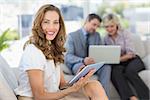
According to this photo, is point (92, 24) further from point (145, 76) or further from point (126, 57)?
point (145, 76)

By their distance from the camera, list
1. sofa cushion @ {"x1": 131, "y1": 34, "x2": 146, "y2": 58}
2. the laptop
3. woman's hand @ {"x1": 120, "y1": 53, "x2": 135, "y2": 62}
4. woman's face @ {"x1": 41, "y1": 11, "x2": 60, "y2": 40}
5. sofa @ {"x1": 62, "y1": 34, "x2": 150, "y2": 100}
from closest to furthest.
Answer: woman's face @ {"x1": 41, "y1": 11, "x2": 60, "y2": 40}, the laptop, sofa @ {"x1": 62, "y1": 34, "x2": 150, "y2": 100}, woman's hand @ {"x1": 120, "y1": 53, "x2": 135, "y2": 62}, sofa cushion @ {"x1": 131, "y1": 34, "x2": 146, "y2": 58}

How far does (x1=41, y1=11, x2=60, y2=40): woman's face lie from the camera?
2.07 m

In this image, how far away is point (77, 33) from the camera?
3.59 metres

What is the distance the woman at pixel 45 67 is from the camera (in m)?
1.96

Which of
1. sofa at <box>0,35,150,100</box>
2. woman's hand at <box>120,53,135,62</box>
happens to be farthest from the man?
woman's hand at <box>120,53,135,62</box>

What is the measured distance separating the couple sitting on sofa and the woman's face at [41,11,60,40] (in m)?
1.24

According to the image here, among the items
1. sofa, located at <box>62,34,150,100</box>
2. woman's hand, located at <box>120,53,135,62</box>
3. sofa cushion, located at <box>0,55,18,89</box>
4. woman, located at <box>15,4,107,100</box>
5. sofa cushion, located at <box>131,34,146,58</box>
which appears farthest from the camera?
sofa cushion, located at <box>131,34,146,58</box>

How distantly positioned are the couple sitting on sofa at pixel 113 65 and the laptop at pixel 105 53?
0.22ft

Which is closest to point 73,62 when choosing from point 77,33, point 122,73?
point 77,33

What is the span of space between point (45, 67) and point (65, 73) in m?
1.51

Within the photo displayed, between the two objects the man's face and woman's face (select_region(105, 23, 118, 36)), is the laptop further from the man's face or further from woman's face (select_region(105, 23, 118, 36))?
woman's face (select_region(105, 23, 118, 36))

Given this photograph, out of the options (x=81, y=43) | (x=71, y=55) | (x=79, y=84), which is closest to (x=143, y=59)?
(x=81, y=43)

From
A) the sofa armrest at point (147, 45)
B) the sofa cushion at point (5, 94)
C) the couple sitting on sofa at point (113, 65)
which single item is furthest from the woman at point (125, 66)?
the sofa cushion at point (5, 94)

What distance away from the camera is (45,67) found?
2051 millimetres
